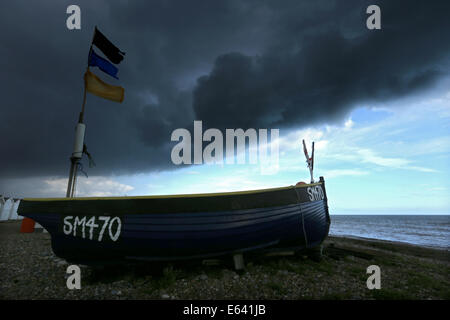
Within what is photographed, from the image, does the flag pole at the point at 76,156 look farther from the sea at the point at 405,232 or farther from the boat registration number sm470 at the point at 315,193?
the sea at the point at 405,232

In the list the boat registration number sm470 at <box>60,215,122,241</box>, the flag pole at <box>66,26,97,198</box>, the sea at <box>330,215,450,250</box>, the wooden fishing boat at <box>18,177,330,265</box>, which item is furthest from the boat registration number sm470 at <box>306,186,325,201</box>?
the sea at <box>330,215,450,250</box>

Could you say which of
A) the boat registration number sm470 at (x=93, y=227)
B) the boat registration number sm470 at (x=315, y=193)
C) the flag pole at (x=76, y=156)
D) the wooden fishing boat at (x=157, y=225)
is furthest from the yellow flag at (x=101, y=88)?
the boat registration number sm470 at (x=315, y=193)

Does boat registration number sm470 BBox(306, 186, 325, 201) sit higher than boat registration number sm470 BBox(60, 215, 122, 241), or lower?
higher

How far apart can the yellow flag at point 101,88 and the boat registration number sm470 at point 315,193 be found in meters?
10.5

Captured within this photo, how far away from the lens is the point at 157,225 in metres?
5.25

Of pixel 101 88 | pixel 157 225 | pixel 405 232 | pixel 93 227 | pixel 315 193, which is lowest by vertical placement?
pixel 405 232

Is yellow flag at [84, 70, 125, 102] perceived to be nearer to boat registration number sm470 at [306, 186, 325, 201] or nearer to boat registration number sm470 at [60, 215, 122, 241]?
boat registration number sm470 at [60, 215, 122, 241]

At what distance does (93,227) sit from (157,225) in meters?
1.95

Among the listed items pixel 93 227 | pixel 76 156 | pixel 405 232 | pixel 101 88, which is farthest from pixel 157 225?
pixel 405 232

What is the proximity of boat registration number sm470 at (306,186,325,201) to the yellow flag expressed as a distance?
412 inches

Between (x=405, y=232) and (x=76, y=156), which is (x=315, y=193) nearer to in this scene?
(x=76, y=156)

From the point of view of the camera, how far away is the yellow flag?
902 centimetres
